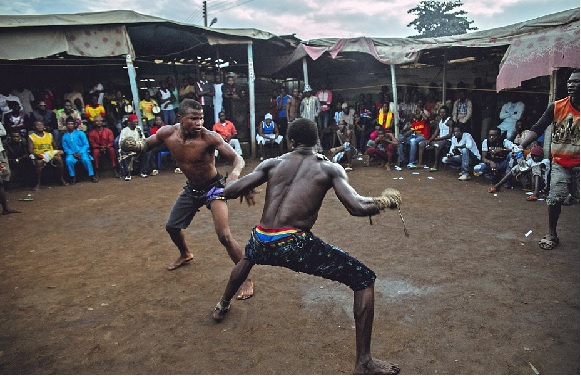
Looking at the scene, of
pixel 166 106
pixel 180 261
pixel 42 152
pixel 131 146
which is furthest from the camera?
pixel 166 106

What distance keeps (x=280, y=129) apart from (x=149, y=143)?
894 cm

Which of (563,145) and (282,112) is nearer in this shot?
(563,145)

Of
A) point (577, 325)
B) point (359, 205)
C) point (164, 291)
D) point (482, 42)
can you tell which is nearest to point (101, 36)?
point (164, 291)

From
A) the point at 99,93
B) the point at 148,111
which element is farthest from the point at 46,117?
the point at 148,111

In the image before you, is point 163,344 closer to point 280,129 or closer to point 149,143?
point 149,143

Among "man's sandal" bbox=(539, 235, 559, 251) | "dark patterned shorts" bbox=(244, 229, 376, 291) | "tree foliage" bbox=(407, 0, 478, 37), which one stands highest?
"tree foliage" bbox=(407, 0, 478, 37)

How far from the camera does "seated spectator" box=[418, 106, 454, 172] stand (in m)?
9.74

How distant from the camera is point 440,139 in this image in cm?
994

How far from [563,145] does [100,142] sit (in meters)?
9.50

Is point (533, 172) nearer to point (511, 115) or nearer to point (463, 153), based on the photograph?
point (463, 153)

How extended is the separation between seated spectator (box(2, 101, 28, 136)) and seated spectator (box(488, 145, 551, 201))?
33.4 feet

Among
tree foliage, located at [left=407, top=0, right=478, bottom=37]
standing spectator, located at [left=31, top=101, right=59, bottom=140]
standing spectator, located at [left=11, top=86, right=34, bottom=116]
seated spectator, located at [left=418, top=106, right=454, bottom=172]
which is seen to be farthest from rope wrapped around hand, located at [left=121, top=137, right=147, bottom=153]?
tree foliage, located at [left=407, top=0, right=478, bottom=37]

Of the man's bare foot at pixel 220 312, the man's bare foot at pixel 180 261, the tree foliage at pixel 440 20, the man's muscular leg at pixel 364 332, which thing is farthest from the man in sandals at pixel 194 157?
the tree foliage at pixel 440 20

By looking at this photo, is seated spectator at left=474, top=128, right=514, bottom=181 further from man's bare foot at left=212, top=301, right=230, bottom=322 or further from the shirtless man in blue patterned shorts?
man's bare foot at left=212, top=301, right=230, bottom=322
